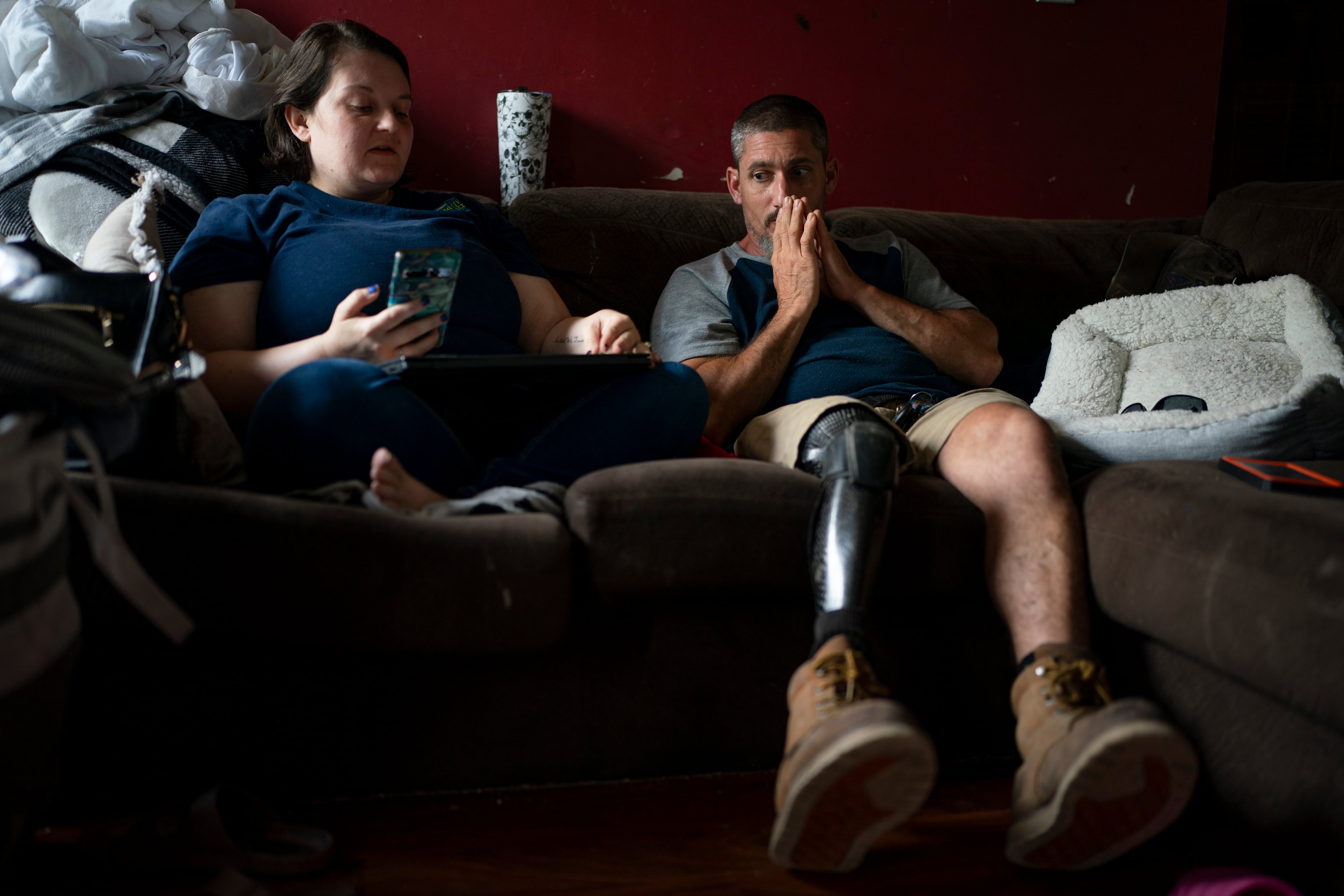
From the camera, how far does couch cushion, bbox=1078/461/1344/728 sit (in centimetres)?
82

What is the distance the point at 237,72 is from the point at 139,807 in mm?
1318

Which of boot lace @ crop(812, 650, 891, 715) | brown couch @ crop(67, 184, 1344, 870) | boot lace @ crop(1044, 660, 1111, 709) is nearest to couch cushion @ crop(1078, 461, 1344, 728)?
brown couch @ crop(67, 184, 1344, 870)

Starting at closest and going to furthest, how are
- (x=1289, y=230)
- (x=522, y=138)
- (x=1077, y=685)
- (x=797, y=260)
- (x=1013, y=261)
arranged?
(x=1077, y=685) → (x=797, y=260) → (x=1289, y=230) → (x=1013, y=261) → (x=522, y=138)

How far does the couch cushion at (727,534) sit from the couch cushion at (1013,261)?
91 cm

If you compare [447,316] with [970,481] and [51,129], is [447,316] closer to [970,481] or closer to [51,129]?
[970,481]

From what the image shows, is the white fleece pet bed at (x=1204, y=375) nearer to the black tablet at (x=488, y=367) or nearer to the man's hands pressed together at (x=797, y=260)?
the man's hands pressed together at (x=797, y=260)

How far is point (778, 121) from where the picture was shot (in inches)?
66.9

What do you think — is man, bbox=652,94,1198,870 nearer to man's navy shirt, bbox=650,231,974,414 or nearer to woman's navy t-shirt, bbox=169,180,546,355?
man's navy shirt, bbox=650,231,974,414

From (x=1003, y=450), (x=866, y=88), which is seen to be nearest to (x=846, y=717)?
(x=1003, y=450)

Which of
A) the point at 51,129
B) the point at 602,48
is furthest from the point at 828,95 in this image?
the point at 51,129

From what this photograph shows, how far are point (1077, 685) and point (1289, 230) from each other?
4.84 ft

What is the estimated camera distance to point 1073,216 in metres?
2.81

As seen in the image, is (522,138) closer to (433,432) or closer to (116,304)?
(433,432)

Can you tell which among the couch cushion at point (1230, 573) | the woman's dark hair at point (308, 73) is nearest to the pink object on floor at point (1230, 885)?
the couch cushion at point (1230, 573)
